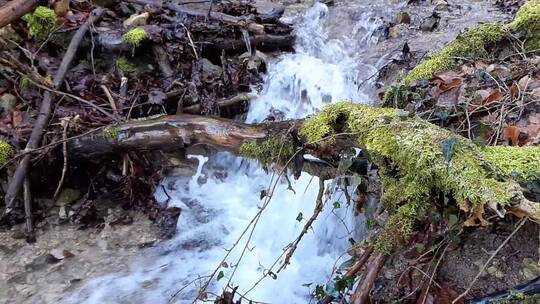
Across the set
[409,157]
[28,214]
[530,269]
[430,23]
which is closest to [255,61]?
[430,23]

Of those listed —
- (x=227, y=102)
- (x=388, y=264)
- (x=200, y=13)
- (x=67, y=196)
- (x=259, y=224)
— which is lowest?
(x=259, y=224)

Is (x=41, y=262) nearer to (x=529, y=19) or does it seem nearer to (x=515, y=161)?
(x=515, y=161)

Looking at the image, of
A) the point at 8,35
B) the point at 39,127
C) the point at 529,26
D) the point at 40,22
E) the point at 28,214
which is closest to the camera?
the point at 529,26

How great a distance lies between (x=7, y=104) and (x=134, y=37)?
166 cm

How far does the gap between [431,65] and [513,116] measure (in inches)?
48.4

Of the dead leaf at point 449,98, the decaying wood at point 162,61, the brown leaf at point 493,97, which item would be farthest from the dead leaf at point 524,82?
the decaying wood at point 162,61

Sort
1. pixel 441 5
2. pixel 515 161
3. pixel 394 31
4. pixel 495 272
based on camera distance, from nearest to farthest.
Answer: pixel 515 161, pixel 495 272, pixel 394 31, pixel 441 5

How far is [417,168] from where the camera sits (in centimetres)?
251

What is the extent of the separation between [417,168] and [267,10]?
5.94 metres

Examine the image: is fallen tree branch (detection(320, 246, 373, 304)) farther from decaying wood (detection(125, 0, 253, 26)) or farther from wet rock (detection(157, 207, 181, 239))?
decaying wood (detection(125, 0, 253, 26))

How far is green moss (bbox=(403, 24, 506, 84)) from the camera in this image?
4.43m

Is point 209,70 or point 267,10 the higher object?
point 267,10

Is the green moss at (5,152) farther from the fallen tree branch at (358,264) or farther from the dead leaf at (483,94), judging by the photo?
the dead leaf at (483,94)

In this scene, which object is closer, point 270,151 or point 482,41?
point 270,151
